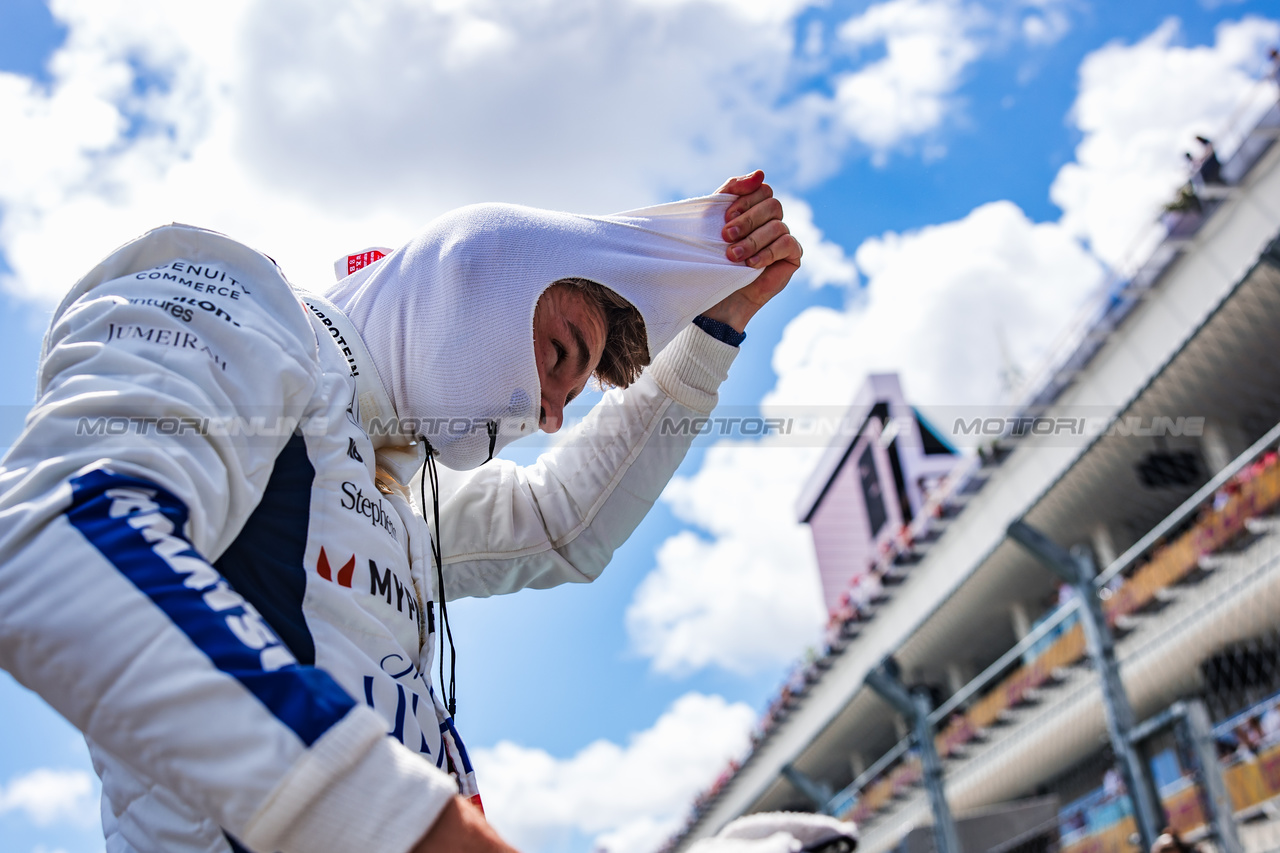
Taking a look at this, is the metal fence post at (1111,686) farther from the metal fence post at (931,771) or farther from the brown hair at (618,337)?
the brown hair at (618,337)

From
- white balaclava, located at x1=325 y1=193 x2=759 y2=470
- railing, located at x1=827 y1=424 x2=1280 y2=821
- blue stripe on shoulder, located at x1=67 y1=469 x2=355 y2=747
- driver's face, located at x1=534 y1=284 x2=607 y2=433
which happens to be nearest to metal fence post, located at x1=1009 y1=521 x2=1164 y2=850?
railing, located at x1=827 y1=424 x2=1280 y2=821

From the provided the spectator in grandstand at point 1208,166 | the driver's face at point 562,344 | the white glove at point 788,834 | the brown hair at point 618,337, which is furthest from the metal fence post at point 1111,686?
the spectator in grandstand at point 1208,166

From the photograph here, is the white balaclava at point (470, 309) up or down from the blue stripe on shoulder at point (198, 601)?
up

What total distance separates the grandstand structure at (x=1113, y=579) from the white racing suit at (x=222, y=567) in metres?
2.18

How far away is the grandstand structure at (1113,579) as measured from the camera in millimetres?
7156

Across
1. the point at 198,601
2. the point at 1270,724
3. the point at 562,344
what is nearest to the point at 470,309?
the point at 562,344

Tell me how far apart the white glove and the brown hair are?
40.1 inches

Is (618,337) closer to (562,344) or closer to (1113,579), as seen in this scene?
(562,344)

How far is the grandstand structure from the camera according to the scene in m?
7.16

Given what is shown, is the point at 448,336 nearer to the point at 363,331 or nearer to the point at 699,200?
the point at 363,331

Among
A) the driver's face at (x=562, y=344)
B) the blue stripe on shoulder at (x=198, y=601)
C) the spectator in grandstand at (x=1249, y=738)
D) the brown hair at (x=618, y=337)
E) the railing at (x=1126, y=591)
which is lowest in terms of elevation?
the blue stripe on shoulder at (x=198, y=601)

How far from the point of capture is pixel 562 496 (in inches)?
70.2

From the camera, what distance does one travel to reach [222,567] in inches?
35.9

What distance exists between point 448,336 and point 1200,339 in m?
10.2
